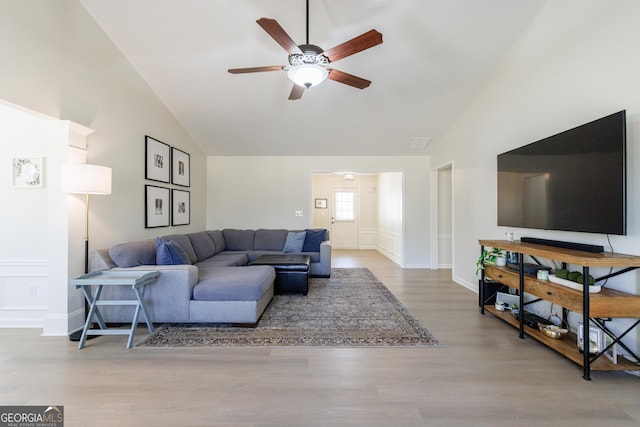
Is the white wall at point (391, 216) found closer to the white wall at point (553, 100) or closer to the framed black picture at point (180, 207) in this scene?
the white wall at point (553, 100)

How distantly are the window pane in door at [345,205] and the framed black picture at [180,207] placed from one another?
517cm

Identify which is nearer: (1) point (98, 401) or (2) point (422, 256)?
(1) point (98, 401)

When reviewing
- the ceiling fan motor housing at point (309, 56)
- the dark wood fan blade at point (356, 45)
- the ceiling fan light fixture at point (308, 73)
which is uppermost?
the dark wood fan blade at point (356, 45)

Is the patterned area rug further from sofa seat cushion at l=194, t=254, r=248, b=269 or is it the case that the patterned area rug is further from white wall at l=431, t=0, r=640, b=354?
white wall at l=431, t=0, r=640, b=354

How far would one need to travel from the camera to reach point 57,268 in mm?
2846

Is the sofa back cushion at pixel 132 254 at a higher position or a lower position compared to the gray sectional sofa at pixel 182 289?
higher

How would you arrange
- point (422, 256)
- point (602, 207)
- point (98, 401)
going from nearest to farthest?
1. point (98, 401)
2. point (602, 207)
3. point (422, 256)

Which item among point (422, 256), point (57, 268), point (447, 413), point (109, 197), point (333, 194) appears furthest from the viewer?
point (333, 194)

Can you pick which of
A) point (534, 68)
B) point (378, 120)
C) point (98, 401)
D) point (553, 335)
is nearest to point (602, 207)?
point (553, 335)

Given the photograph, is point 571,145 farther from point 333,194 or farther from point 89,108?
point 333,194

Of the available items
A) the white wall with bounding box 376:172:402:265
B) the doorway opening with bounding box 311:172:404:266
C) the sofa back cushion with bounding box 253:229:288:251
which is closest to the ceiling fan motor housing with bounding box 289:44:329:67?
the sofa back cushion with bounding box 253:229:288:251

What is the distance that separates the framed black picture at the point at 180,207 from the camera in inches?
195

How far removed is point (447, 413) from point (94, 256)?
353 centimetres

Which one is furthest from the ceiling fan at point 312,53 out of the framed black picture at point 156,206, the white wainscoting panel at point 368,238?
the white wainscoting panel at point 368,238
